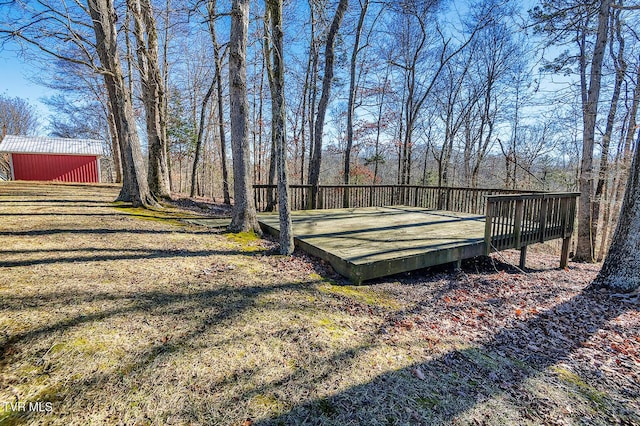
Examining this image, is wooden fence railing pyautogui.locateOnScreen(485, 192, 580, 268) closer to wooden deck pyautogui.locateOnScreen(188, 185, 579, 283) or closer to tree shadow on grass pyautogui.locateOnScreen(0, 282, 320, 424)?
wooden deck pyautogui.locateOnScreen(188, 185, 579, 283)

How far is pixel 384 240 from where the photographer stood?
201 inches

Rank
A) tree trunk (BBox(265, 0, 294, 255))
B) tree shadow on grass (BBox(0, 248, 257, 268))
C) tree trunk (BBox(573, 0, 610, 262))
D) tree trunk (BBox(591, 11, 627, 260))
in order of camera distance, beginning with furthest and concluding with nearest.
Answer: tree trunk (BBox(591, 11, 627, 260))
tree trunk (BBox(573, 0, 610, 262))
tree trunk (BBox(265, 0, 294, 255))
tree shadow on grass (BBox(0, 248, 257, 268))

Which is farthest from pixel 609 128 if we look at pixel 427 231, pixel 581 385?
pixel 581 385

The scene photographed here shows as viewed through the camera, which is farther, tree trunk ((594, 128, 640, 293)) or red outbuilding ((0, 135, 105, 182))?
red outbuilding ((0, 135, 105, 182))

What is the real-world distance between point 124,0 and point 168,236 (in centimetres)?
627

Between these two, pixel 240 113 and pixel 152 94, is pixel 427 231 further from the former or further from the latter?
pixel 152 94

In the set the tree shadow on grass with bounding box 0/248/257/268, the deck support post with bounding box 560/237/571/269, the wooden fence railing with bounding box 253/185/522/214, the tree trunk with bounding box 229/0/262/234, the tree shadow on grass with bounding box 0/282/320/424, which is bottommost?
the deck support post with bounding box 560/237/571/269

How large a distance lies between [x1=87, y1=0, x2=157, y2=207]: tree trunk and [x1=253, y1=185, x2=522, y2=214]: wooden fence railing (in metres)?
2.90

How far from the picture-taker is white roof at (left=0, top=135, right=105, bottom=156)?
16.1m

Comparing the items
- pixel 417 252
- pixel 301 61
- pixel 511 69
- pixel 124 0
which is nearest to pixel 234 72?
pixel 417 252

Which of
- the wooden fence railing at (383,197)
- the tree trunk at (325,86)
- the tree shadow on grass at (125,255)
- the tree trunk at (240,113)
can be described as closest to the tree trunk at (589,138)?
the wooden fence railing at (383,197)

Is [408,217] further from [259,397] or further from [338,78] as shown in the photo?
[338,78]

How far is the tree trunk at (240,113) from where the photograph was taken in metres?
4.82

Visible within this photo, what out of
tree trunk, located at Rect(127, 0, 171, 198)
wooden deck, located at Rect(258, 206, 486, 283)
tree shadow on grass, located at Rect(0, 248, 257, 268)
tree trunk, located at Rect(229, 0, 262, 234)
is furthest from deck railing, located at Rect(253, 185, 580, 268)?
tree trunk, located at Rect(127, 0, 171, 198)
